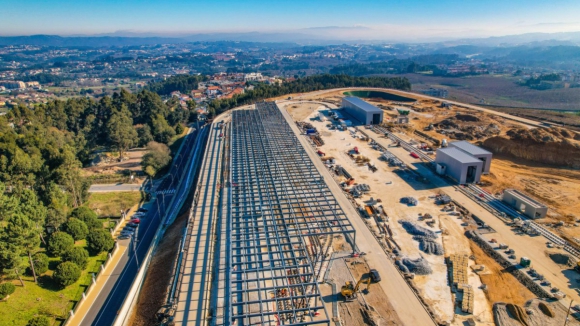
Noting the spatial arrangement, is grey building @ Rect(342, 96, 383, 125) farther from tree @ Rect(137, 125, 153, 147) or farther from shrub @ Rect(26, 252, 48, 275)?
shrub @ Rect(26, 252, 48, 275)

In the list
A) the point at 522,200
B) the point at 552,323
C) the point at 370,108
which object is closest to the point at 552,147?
the point at 522,200

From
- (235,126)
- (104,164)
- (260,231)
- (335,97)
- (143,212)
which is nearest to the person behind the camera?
(260,231)

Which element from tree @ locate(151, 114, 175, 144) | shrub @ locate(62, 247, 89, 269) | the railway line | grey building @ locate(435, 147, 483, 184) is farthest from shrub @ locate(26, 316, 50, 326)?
tree @ locate(151, 114, 175, 144)

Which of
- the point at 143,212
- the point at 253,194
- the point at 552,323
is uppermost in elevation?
the point at 253,194

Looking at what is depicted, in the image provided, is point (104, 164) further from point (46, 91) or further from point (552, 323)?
point (46, 91)

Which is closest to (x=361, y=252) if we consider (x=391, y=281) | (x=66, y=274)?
(x=391, y=281)

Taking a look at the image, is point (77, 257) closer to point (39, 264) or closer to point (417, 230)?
point (39, 264)
